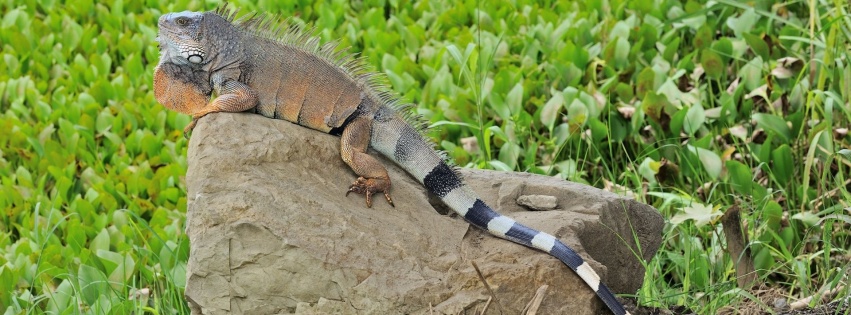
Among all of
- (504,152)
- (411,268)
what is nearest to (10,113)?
(504,152)

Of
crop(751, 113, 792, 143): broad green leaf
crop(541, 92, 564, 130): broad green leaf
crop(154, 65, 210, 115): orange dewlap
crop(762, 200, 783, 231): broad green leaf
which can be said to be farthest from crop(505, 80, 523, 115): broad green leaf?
crop(154, 65, 210, 115): orange dewlap

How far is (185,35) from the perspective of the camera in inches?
183

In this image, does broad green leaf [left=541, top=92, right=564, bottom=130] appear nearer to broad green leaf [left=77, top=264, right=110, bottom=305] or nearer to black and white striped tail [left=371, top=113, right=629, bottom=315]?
black and white striped tail [left=371, top=113, right=629, bottom=315]

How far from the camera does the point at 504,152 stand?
6.74 m

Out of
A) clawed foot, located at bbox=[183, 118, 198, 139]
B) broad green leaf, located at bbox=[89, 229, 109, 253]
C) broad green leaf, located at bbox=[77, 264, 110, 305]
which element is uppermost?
clawed foot, located at bbox=[183, 118, 198, 139]

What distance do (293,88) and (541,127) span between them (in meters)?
2.78

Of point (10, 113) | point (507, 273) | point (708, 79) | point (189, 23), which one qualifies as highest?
point (189, 23)

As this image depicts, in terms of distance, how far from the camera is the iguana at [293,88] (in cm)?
464

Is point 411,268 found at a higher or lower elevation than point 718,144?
higher

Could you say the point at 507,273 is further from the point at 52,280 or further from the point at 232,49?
the point at 52,280

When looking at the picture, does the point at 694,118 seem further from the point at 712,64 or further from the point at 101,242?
the point at 101,242

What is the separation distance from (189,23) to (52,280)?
185 cm

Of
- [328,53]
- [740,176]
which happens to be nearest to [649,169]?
[740,176]

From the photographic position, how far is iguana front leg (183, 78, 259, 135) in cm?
446
